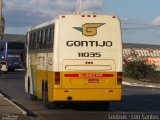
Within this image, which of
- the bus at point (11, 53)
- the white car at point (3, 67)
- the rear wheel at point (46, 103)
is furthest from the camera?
the bus at point (11, 53)

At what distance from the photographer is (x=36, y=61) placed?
24.5m

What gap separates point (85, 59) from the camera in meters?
21.0

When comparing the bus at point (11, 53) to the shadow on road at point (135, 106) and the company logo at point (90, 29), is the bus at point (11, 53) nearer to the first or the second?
the shadow on road at point (135, 106)

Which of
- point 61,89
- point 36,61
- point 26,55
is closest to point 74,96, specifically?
point 61,89

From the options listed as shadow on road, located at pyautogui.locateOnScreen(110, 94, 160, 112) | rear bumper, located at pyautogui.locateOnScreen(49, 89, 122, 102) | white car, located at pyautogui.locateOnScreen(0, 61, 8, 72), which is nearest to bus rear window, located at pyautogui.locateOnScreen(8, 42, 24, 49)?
white car, located at pyautogui.locateOnScreen(0, 61, 8, 72)

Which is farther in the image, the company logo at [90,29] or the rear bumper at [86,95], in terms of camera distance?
the company logo at [90,29]

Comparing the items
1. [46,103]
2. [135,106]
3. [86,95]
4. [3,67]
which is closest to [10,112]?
[86,95]

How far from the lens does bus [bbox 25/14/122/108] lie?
818 inches

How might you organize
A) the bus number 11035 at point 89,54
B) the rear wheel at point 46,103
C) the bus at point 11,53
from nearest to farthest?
the bus number 11035 at point 89,54
the rear wheel at point 46,103
the bus at point 11,53

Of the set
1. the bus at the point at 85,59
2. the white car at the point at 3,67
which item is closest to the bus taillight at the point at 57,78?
the bus at the point at 85,59

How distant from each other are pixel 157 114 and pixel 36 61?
20.1 feet

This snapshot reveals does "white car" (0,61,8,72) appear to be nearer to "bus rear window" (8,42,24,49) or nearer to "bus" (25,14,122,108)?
"bus rear window" (8,42,24,49)

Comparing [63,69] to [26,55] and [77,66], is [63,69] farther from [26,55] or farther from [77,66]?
[26,55]

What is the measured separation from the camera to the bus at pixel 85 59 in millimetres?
20766
